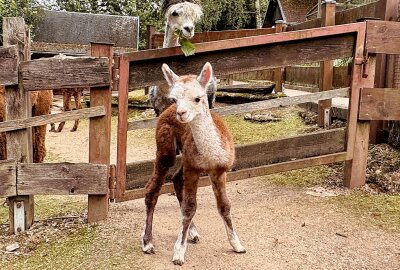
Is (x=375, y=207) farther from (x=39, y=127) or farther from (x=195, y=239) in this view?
(x=39, y=127)

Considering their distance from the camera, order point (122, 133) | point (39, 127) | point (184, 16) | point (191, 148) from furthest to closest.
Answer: point (39, 127), point (184, 16), point (122, 133), point (191, 148)

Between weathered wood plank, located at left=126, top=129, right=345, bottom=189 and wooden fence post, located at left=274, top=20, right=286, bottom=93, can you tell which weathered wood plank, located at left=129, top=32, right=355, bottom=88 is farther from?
wooden fence post, located at left=274, top=20, right=286, bottom=93

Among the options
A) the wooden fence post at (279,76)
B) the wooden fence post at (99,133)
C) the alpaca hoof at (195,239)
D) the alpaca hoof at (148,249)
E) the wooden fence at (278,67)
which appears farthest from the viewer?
the wooden fence post at (279,76)

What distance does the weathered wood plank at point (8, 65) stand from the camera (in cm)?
415

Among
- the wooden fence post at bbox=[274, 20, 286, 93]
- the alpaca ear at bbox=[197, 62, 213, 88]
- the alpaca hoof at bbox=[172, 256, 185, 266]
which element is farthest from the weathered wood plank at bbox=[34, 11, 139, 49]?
the alpaca hoof at bbox=[172, 256, 185, 266]

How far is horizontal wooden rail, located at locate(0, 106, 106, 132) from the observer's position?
13.8ft

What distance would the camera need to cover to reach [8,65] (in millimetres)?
4152

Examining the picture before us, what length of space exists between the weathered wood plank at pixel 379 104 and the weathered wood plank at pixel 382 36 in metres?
0.46

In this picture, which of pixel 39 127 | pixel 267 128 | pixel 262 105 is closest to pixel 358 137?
pixel 262 105

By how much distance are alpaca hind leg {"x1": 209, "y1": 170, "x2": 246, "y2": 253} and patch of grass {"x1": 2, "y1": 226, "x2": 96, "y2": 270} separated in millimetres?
1211

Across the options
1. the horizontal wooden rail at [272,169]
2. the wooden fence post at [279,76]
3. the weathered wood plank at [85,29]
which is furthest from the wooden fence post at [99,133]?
the weathered wood plank at [85,29]

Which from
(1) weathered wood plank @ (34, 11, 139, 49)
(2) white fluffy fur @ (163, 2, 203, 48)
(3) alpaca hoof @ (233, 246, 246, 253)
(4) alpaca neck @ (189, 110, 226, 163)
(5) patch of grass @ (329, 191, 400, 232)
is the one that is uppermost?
(1) weathered wood plank @ (34, 11, 139, 49)

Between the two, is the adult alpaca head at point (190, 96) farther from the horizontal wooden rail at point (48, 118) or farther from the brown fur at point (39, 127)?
the brown fur at point (39, 127)

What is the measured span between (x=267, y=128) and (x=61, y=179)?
524cm
